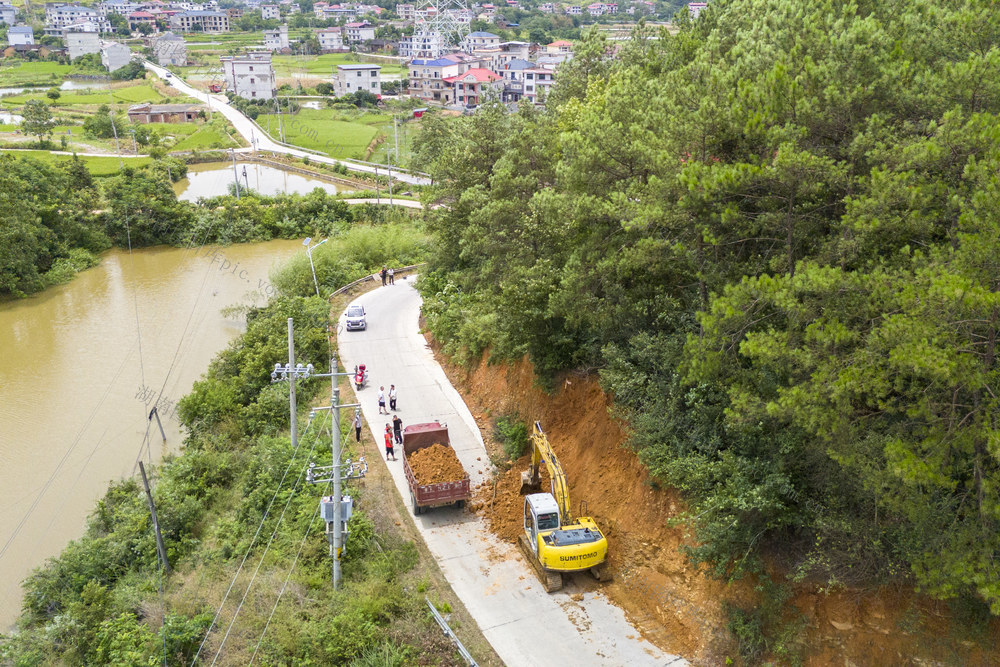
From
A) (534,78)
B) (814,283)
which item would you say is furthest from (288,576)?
(534,78)

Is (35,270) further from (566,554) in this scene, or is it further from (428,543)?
(566,554)

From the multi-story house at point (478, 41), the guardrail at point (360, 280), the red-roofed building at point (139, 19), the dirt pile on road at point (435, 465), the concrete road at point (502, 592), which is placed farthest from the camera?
the red-roofed building at point (139, 19)

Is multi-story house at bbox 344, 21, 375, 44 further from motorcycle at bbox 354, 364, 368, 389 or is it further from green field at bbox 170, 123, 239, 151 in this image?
motorcycle at bbox 354, 364, 368, 389

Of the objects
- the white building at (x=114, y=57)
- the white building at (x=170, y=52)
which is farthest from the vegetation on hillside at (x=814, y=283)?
the white building at (x=170, y=52)

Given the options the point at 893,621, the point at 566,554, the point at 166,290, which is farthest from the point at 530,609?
the point at 166,290

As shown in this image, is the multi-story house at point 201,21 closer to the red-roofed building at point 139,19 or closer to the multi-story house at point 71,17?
the red-roofed building at point 139,19

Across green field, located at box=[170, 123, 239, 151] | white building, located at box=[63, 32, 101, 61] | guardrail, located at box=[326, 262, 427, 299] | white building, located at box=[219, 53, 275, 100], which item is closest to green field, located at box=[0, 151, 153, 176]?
green field, located at box=[170, 123, 239, 151]

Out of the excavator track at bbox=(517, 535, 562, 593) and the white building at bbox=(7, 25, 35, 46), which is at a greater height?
the white building at bbox=(7, 25, 35, 46)
